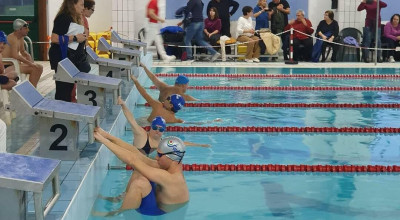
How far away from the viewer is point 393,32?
15500 millimetres

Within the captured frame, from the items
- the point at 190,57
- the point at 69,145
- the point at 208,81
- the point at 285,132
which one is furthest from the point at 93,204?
the point at 190,57

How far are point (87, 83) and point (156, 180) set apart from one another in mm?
1998

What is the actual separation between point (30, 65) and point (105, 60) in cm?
86

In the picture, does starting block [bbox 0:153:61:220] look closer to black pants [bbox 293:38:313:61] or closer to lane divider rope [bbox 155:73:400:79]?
lane divider rope [bbox 155:73:400:79]

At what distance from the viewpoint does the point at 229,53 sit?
1625cm

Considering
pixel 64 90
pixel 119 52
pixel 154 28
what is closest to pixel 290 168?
pixel 64 90

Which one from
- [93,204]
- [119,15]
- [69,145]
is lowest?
[93,204]

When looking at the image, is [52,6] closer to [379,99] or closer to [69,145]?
[379,99]

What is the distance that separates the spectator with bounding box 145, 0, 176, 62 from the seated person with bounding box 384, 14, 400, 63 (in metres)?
4.66

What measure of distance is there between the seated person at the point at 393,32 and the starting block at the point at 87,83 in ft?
33.0

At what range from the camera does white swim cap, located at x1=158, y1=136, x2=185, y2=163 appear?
4.51 m

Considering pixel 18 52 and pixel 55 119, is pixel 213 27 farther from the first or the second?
pixel 55 119

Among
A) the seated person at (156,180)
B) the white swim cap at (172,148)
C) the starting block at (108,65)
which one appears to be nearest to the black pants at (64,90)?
the starting block at (108,65)

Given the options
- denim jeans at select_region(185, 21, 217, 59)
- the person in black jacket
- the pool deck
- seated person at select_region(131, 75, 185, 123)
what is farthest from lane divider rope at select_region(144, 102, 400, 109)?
the person in black jacket
